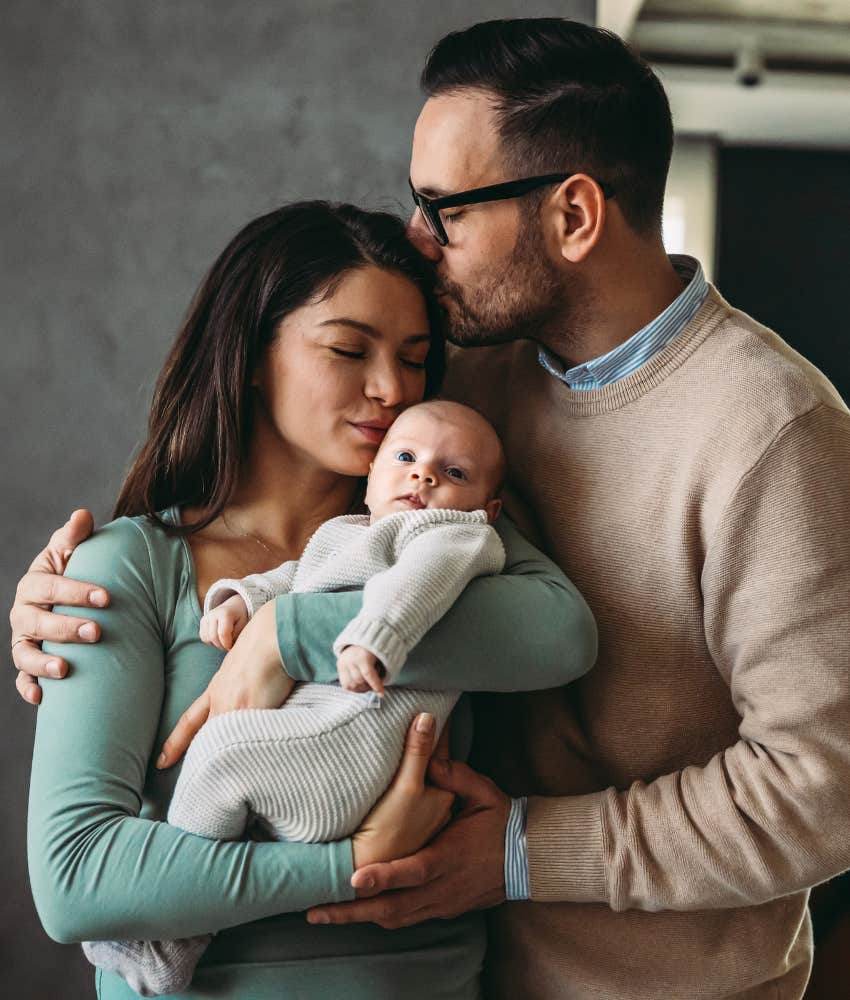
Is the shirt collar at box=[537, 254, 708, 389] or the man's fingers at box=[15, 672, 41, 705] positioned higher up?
the shirt collar at box=[537, 254, 708, 389]

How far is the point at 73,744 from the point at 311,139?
1.53 metres

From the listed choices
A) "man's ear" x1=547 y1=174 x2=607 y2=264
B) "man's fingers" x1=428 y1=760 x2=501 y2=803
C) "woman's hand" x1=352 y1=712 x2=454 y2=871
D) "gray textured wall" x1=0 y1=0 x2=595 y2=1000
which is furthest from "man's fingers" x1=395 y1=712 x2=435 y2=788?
"gray textured wall" x1=0 y1=0 x2=595 y2=1000

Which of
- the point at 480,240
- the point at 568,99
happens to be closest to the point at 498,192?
the point at 480,240

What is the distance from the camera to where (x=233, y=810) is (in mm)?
1275

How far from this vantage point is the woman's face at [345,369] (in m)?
1.55

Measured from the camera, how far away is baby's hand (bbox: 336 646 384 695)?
3.77 feet

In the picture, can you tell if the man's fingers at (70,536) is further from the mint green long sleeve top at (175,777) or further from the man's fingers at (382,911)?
the man's fingers at (382,911)

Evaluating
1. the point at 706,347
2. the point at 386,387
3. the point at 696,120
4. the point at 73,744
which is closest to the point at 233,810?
the point at 73,744

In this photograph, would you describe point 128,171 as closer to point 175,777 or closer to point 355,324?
point 355,324

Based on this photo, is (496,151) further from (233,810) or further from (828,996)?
(828,996)

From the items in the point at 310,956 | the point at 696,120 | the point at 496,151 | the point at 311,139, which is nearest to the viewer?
the point at 310,956

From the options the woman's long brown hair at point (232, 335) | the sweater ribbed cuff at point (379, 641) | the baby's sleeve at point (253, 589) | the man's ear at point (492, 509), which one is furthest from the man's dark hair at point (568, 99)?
the sweater ribbed cuff at point (379, 641)

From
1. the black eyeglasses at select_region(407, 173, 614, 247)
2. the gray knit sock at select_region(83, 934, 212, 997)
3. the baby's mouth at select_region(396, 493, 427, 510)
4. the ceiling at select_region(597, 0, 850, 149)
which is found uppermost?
the ceiling at select_region(597, 0, 850, 149)

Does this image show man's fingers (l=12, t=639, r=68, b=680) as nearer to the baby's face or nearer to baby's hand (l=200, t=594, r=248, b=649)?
baby's hand (l=200, t=594, r=248, b=649)
